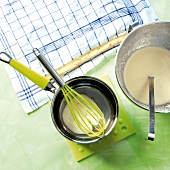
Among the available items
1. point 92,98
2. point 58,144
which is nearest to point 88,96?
point 92,98

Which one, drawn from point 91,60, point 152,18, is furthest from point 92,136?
point 152,18

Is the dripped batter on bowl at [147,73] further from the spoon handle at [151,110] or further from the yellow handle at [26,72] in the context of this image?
the yellow handle at [26,72]

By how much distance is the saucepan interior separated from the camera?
692 mm

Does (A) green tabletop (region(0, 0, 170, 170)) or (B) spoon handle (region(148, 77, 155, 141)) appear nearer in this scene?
(B) spoon handle (region(148, 77, 155, 141))

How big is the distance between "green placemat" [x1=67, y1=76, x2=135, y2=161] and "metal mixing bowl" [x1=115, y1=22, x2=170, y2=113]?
6 cm

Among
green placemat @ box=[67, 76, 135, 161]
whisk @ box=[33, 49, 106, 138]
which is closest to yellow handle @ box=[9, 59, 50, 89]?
whisk @ box=[33, 49, 106, 138]

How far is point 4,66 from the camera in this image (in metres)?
0.76

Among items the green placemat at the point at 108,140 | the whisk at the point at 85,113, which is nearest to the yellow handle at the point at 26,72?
the whisk at the point at 85,113

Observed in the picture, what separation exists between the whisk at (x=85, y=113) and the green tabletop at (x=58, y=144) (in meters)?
0.06

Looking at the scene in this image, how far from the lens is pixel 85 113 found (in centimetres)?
71

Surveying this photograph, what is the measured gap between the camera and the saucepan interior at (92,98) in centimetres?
69

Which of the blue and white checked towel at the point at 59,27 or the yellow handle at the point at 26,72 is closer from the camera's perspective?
Result: the yellow handle at the point at 26,72

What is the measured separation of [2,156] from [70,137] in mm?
152

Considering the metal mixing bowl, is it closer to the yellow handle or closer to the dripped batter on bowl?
the dripped batter on bowl
